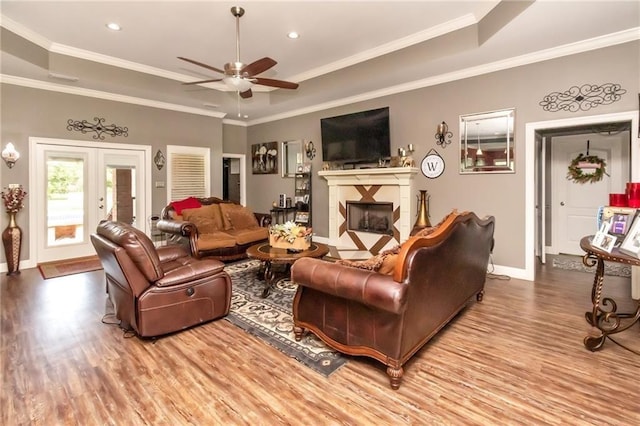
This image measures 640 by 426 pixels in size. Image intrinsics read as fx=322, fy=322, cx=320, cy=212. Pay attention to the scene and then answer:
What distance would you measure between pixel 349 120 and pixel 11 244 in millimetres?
5677

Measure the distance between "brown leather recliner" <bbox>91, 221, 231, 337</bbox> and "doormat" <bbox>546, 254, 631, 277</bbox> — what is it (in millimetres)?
5194

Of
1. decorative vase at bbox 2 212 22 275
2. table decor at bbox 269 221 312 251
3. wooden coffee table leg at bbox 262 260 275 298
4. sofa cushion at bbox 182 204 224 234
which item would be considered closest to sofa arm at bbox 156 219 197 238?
sofa cushion at bbox 182 204 224 234

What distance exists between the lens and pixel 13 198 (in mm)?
4785

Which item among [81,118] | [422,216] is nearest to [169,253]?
[422,216]

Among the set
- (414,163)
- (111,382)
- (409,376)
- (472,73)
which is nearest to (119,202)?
(111,382)

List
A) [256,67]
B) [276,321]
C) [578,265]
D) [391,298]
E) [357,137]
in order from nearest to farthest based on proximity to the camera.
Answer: [391,298], [276,321], [256,67], [578,265], [357,137]

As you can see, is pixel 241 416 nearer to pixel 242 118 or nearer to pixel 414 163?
pixel 414 163

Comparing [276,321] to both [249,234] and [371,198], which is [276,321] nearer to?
[249,234]

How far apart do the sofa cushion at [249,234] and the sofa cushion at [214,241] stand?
13 cm

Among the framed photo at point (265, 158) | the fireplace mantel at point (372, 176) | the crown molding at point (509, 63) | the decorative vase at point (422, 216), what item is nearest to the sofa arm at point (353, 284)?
the decorative vase at point (422, 216)

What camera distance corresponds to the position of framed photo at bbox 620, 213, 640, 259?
229 centimetres

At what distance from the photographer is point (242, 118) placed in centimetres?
796

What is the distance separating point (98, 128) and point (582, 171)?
867cm

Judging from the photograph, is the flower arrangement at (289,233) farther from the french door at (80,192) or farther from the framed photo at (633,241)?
the french door at (80,192)
